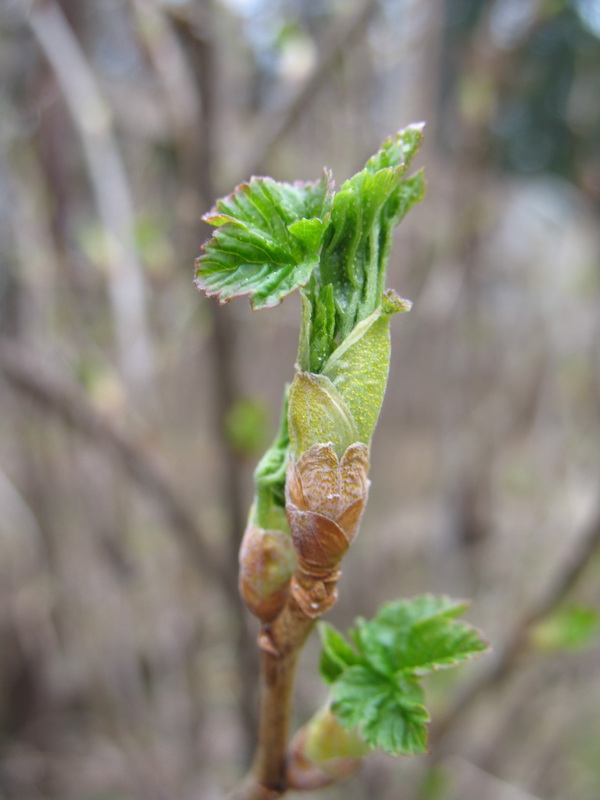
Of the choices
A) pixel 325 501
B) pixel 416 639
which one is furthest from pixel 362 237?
pixel 416 639

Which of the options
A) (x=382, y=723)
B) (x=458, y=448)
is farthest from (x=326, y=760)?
(x=458, y=448)

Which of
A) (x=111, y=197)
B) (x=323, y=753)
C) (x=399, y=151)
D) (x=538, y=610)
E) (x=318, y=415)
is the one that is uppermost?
(x=111, y=197)

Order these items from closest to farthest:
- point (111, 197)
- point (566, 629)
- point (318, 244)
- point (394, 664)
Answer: point (318, 244), point (394, 664), point (566, 629), point (111, 197)

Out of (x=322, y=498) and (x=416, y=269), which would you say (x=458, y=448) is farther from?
(x=322, y=498)

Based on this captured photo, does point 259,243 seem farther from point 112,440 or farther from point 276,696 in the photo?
point 112,440

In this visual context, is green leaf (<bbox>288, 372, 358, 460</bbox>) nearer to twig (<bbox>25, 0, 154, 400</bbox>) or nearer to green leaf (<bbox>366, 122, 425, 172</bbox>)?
green leaf (<bbox>366, 122, 425, 172</bbox>)

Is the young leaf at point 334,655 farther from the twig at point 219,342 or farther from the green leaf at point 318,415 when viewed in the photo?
the twig at point 219,342
